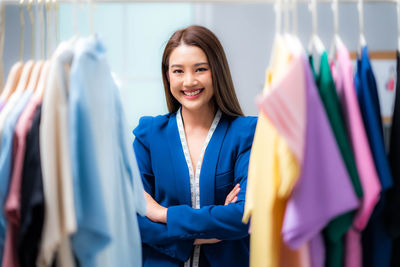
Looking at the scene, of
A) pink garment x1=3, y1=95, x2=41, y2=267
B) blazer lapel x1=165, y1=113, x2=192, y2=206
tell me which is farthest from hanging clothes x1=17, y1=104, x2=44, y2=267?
blazer lapel x1=165, y1=113, x2=192, y2=206

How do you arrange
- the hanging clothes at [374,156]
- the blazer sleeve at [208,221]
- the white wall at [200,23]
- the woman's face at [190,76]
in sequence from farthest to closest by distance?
the white wall at [200,23] < the woman's face at [190,76] < the blazer sleeve at [208,221] < the hanging clothes at [374,156]

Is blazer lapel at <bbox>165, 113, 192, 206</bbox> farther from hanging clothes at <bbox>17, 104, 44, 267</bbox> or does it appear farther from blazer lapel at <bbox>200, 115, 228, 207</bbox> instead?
hanging clothes at <bbox>17, 104, 44, 267</bbox>

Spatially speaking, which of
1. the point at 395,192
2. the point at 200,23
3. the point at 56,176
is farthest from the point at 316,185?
the point at 200,23

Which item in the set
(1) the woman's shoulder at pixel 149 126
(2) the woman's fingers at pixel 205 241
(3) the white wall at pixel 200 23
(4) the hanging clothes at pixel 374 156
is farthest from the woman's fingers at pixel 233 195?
(3) the white wall at pixel 200 23

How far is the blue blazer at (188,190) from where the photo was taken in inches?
55.2

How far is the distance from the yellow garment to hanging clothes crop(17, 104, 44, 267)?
18.6 inches

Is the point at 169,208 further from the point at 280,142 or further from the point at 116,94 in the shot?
the point at 280,142

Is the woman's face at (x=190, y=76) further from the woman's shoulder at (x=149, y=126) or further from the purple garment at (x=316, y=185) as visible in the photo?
the purple garment at (x=316, y=185)

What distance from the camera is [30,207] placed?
2.73 ft

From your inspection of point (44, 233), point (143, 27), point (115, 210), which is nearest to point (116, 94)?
point (115, 210)

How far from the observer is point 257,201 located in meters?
0.96

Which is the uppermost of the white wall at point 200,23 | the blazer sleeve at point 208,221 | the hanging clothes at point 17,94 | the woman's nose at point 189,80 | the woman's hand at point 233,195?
the white wall at point 200,23

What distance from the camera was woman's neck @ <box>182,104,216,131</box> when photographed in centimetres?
163

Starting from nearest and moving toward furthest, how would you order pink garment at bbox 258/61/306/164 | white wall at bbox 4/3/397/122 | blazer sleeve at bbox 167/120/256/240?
pink garment at bbox 258/61/306/164 < blazer sleeve at bbox 167/120/256/240 < white wall at bbox 4/3/397/122
